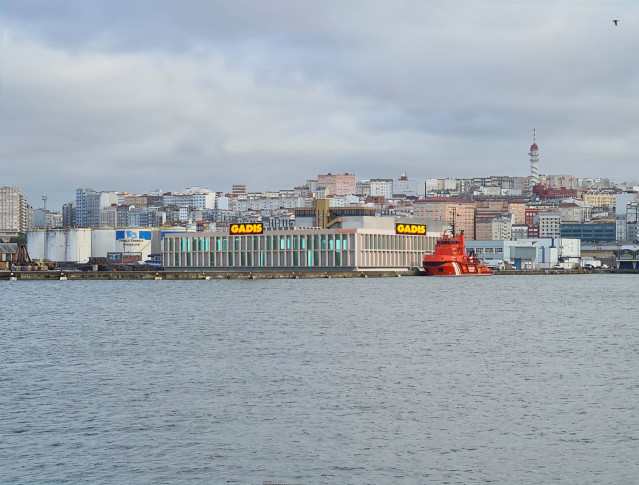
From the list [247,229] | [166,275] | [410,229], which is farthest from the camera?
[410,229]

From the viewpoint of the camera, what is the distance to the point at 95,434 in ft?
70.1

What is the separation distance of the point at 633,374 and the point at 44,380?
17.4 meters

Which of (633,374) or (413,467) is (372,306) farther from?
(413,467)

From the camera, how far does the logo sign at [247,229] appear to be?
126 m

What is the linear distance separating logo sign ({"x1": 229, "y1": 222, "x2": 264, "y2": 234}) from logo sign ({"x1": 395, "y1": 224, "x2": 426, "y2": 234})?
59.7 ft

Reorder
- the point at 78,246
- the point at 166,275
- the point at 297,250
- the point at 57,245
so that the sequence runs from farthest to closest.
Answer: the point at 57,245
the point at 78,246
the point at 297,250
the point at 166,275

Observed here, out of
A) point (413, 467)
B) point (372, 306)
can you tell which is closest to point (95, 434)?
point (413, 467)

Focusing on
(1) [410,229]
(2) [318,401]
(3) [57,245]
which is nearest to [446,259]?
(1) [410,229]

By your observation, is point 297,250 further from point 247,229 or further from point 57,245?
point 57,245

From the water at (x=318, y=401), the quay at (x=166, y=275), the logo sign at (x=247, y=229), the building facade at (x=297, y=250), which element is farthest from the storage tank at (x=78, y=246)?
the water at (x=318, y=401)

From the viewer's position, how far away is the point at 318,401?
2506 centimetres

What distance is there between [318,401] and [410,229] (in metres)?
108

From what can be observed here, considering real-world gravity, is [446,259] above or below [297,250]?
below

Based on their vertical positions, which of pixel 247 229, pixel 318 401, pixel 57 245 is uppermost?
pixel 247 229
